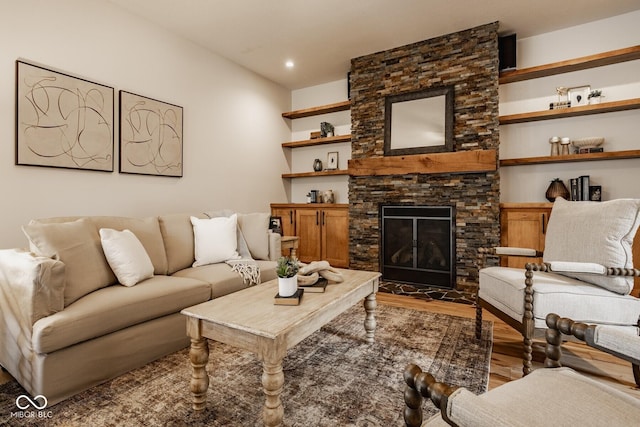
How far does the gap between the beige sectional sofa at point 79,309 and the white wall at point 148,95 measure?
592 mm

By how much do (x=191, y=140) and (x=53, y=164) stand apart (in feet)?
4.83

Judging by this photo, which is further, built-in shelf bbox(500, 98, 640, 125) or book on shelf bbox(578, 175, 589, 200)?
book on shelf bbox(578, 175, 589, 200)

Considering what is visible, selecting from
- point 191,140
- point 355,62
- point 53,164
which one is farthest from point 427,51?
point 53,164

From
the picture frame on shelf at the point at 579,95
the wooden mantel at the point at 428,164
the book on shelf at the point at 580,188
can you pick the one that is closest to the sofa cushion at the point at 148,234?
the wooden mantel at the point at 428,164

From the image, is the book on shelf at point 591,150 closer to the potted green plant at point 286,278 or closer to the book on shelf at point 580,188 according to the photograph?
the book on shelf at point 580,188

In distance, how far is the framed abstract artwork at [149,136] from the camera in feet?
10.4

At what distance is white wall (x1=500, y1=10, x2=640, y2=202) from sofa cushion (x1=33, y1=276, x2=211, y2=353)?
148 inches

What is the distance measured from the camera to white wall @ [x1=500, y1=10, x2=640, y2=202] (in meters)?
3.42

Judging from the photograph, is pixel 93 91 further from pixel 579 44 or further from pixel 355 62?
pixel 579 44

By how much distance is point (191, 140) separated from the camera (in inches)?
153

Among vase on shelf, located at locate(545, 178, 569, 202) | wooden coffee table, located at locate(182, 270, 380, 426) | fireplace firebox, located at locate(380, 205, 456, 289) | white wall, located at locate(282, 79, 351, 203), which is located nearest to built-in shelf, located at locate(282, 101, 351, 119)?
white wall, located at locate(282, 79, 351, 203)

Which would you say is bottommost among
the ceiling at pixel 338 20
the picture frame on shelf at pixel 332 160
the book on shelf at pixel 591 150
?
the book on shelf at pixel 591 150

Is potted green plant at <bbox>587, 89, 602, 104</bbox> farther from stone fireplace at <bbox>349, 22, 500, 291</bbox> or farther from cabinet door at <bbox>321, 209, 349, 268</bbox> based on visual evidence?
cabinet door at <bbox>321, 209, 349, 268</bbox>

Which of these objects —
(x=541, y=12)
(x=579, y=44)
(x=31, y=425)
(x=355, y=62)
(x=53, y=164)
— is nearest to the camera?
(x=31, y=425)
